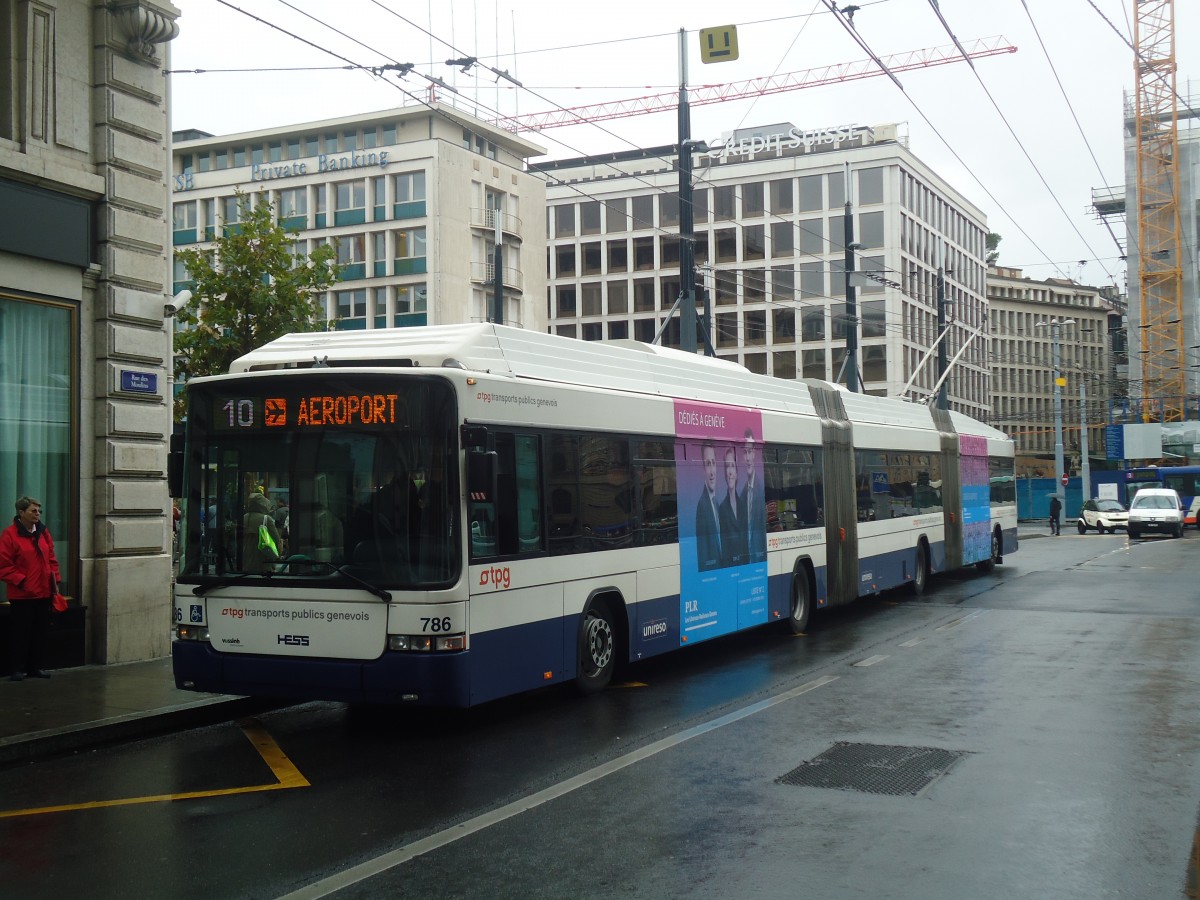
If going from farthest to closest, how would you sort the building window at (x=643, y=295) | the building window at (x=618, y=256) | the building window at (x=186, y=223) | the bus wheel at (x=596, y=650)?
the building window at (x=618, y=256) → the building window at (x=643, y=295) → the building window at (x=186, y=223) → the bus wheel at (x=596, y=650)

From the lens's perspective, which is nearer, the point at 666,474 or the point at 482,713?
the point at 482,713

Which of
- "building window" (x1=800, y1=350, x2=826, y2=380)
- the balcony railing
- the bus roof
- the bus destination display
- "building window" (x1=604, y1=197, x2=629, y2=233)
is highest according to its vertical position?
"building window" (x1=604, y1=197, x2=629, y2=233)

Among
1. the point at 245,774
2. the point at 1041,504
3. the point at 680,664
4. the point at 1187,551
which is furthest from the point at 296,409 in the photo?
the point at 1041,504

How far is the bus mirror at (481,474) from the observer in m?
9.04

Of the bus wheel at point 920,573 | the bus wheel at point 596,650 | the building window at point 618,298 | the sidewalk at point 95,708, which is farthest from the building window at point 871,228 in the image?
the sidewalk at point 95,708

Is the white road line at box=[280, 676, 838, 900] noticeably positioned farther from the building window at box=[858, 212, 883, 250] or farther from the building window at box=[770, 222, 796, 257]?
the building window at box=[770, 222, 796, 257]

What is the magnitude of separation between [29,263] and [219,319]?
1081 centimetres

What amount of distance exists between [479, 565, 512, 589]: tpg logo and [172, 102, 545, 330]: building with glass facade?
50084 mm

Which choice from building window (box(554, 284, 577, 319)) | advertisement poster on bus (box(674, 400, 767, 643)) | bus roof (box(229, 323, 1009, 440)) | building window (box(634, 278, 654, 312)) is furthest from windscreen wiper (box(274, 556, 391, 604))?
building window (box(554, 284, 577, 319))

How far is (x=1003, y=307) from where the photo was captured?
127875mm

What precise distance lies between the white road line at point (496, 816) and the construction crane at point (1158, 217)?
72245 millimetres

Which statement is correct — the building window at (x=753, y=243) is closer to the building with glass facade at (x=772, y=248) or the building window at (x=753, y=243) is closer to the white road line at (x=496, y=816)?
the building with glass facade at (x=772, y=248)

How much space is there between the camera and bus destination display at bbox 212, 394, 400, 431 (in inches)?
362

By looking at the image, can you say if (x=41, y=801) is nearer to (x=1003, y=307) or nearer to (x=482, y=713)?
(x=482, y=713)
